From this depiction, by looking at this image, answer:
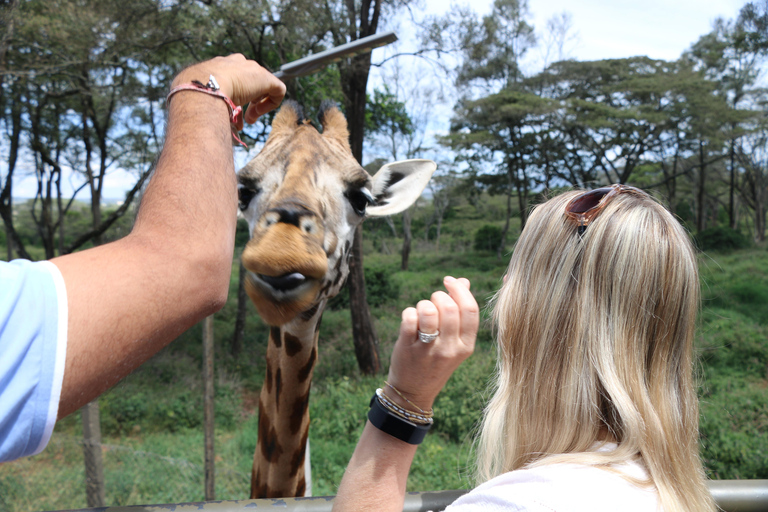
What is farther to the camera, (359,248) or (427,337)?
(359,248)

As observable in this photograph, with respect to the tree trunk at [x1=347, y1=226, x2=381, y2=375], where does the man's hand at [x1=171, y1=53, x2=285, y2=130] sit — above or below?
above

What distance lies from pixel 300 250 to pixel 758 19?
620 inches

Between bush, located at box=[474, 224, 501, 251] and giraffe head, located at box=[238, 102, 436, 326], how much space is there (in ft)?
67.8

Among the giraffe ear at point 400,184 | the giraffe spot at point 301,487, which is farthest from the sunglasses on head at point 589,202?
the giraffe spot at point 301,487

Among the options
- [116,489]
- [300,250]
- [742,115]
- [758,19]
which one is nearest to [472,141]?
[758,19]

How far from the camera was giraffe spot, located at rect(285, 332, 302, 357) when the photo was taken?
2131 millimetres

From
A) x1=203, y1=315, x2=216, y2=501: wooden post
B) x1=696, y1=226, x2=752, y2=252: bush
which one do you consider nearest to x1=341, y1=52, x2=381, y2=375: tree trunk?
x1=203, y1=315, x2=216, y2=501: wooden post

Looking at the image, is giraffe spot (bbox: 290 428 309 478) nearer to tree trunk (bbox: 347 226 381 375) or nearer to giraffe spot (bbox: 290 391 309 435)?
giraffe spot (bbox: 290 391 309 435)

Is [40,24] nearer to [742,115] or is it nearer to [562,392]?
[562,392]

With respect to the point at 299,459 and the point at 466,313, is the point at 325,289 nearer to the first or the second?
the point at 299,459

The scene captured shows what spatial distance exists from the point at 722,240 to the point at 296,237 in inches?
966

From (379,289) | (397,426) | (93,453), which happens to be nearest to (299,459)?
(397,426)

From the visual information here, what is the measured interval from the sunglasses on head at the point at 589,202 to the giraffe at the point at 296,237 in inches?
30.4

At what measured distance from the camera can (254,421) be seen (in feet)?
24.9
